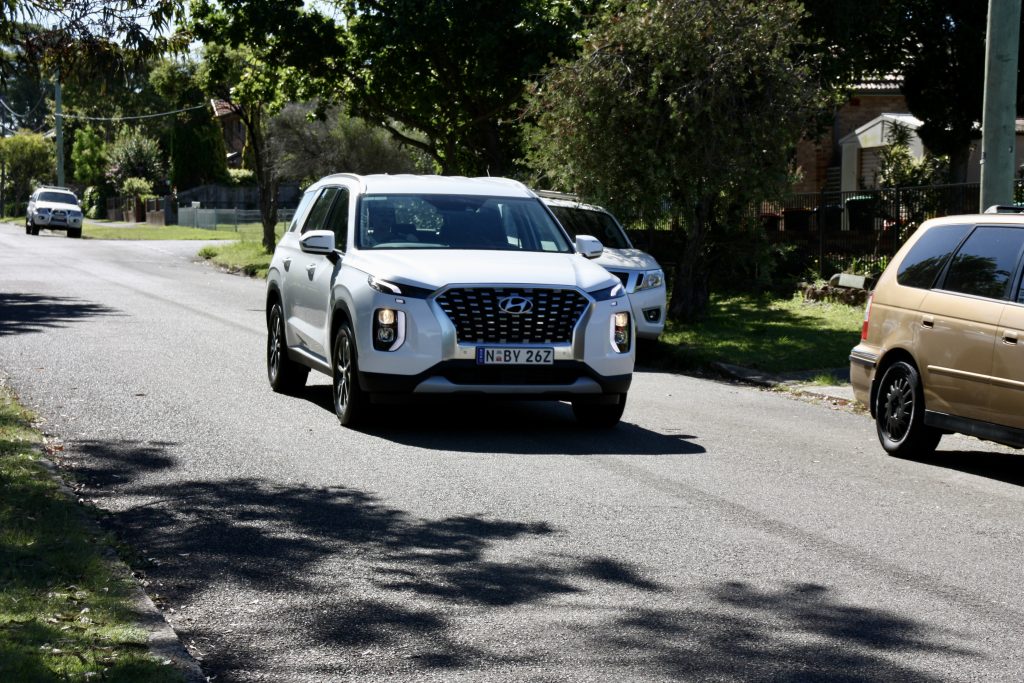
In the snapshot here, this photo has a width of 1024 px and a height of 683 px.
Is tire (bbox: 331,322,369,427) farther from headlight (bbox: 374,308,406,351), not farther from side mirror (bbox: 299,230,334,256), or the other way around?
side mirror (bbox: 299,230,334,256)

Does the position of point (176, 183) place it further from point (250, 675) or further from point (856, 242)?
point (250, 675)

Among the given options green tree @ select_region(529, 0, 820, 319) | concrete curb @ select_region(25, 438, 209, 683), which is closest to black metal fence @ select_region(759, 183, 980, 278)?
green tree @ select_region(529, 0, 820, 319)

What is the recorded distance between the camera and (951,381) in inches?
388

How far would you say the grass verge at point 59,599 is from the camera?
4.86m

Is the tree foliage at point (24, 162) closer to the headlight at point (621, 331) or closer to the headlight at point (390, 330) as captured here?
the headlight at point (390, 330)

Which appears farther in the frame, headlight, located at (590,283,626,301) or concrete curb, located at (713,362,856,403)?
concrete curb, located at (713,362,856,403)

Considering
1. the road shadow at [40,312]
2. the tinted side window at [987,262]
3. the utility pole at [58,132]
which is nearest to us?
the tinted side window at [987,262]

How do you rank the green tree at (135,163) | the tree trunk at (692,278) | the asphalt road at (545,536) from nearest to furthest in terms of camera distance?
the asphalt road at (545,536)
the tree trunk at (692,278)
the green tree at (135,163)

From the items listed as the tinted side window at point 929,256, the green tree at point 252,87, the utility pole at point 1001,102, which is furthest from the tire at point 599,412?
the green tree at point 252,87

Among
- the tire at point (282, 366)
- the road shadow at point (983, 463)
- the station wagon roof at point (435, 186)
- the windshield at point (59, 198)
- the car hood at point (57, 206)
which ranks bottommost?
the road shadow at point (983, 463)

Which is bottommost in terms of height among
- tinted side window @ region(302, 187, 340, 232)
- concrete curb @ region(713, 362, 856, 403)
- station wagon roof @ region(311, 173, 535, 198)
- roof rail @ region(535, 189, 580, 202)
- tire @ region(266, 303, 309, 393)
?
concrete curb @ region(713, 362, 856, 403)

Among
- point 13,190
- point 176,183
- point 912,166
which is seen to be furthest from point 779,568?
point 13,190

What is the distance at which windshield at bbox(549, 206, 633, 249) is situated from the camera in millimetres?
18438

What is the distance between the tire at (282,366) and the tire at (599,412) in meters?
2.81
